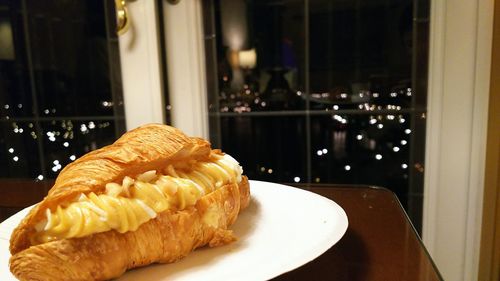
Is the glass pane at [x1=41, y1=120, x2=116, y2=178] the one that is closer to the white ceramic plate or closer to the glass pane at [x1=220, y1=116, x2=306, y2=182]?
the glass pane at [x1=220, y1=116, x2=306, y2=182]

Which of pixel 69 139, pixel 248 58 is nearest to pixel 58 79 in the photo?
pixel 69 139

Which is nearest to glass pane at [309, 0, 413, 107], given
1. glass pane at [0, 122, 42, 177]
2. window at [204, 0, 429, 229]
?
window at [204, 0, 429, 229]

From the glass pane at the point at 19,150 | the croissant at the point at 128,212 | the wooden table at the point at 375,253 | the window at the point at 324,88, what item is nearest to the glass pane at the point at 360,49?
the window at the point at 324,88

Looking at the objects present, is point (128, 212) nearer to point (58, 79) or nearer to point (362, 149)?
point (362, 149)

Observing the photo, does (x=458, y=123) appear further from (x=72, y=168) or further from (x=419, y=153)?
(x=72, y=168)

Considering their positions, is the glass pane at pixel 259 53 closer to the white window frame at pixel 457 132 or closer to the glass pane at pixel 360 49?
the glass pane at pixel 360 49

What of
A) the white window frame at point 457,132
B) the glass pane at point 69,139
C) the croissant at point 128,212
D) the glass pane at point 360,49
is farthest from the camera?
the glass pane at point 69,139
